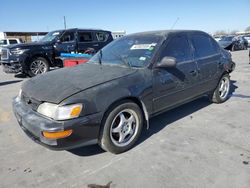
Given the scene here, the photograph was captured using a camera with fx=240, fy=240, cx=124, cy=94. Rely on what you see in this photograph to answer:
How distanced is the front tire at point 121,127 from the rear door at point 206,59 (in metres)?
1.79

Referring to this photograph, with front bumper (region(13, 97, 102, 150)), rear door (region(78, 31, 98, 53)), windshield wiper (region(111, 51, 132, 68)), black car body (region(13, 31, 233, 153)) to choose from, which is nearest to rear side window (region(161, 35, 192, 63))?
black car body (region(13, 31, 233, 153))

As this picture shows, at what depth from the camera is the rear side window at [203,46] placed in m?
4.58

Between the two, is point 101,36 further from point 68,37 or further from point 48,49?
point 48,49

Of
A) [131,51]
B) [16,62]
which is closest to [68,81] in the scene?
[131,51]

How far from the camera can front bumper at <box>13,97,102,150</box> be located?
9.03ft

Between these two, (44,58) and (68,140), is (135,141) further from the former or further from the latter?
(44,58)

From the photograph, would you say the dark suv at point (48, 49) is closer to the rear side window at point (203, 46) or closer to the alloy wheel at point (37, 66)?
the alloy wheel at point (37, 66)

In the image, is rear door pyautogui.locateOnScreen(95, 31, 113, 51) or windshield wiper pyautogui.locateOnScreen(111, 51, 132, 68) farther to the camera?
rear door pyautogui.locateOnScreen(95, 31, 113, 51)

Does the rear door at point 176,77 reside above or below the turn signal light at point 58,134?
above

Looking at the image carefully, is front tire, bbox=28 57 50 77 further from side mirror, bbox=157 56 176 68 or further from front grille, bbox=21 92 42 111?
side mirror, bbox=157 56 176 68

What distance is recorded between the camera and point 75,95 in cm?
285

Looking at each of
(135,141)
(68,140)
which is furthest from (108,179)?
(135,141)

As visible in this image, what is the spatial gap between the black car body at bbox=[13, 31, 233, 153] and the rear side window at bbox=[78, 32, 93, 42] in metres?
6.68

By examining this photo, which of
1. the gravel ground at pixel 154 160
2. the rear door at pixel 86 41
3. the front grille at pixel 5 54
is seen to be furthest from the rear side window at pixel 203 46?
the front grille at pixel 5 54
